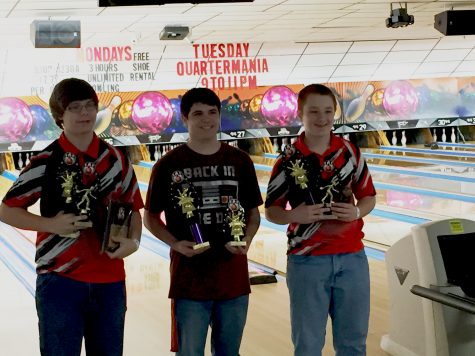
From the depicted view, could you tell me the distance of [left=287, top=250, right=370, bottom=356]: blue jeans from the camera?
2613mm

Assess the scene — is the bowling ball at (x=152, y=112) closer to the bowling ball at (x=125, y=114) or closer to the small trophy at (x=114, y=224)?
the bowling ball at (x=125, y=114)

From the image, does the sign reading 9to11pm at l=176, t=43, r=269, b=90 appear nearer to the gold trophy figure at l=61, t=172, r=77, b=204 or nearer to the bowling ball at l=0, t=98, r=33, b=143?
the bowling ball at l=0, t=98, r=33, b=143

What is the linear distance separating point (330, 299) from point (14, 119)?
9.02 meters

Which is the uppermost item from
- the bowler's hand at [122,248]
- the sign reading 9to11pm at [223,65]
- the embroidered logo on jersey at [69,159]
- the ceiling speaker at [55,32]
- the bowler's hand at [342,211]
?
the ceiling speaker at [55,32]

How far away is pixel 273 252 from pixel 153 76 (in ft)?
19.5

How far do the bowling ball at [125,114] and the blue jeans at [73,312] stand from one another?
368 inches

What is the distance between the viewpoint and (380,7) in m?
7.67

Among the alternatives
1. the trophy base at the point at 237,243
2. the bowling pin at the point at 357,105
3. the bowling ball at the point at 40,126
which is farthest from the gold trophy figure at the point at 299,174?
the bowling pin at the point at 357,105

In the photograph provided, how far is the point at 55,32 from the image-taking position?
7.43m

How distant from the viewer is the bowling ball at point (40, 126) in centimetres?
1104

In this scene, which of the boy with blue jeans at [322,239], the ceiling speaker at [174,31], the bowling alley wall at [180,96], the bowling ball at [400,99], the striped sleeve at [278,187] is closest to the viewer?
the boy with blue jeans at [322,239]

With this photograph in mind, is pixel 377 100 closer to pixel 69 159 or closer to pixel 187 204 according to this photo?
pixel 187 204

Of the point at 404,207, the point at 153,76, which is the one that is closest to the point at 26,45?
the point at 153,76

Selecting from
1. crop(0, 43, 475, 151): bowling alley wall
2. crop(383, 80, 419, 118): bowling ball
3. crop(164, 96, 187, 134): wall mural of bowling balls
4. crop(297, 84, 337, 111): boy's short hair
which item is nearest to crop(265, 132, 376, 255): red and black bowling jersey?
crop(297, 84, 337, 111): boy's short hair
